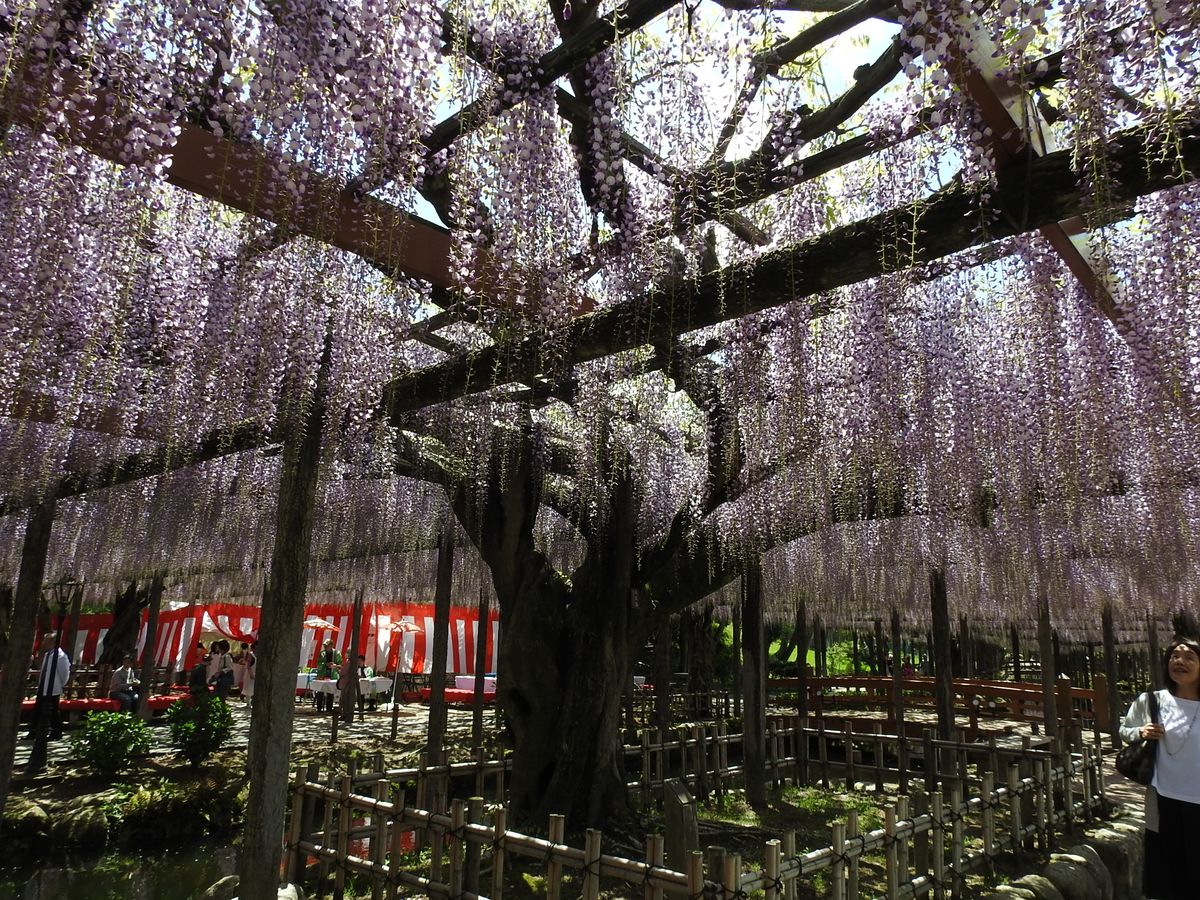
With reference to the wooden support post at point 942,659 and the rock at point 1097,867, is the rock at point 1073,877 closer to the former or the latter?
the rock at point 1097,867

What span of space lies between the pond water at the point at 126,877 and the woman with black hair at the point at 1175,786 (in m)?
5.38

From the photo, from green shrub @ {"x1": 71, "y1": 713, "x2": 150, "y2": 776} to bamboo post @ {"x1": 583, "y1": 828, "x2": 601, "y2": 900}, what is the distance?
234 inches

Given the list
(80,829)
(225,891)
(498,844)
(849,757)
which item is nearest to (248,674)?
(80,829)

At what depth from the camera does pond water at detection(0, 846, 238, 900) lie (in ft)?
17.4

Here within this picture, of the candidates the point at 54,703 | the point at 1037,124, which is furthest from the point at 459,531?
the point at 1037,124

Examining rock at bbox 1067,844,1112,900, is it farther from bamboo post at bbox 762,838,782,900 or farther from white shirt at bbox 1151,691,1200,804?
bamboo post at bbox 762,838,782,900

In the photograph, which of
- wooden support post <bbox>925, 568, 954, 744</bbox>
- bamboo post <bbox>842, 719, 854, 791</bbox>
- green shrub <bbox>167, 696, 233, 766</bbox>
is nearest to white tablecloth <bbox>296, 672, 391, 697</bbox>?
green shrub <bbox>167, 696, 233, 766</bbox>

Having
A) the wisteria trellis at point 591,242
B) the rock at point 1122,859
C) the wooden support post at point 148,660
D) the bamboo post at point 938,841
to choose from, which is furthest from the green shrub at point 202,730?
the rock at point 1122,859

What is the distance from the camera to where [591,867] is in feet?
10.6

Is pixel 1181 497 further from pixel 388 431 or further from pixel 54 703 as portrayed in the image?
pixel 54 703

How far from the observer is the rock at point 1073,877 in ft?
14.2

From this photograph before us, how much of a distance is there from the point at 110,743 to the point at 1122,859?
797 centimetres

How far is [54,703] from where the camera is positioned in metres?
8.24

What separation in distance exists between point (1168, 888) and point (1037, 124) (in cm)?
305
